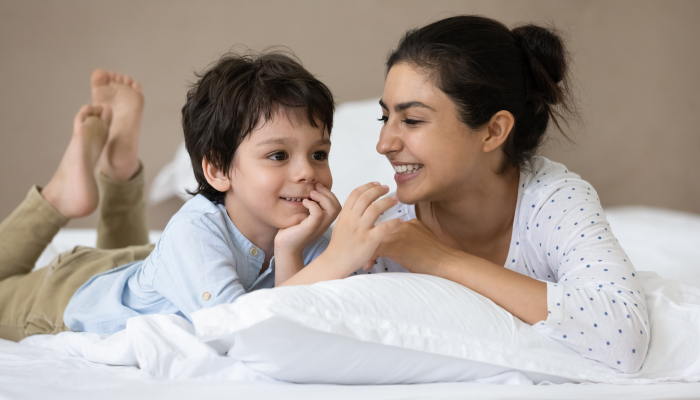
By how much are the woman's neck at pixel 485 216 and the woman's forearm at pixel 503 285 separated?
274 mm

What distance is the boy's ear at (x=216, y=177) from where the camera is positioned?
3.96ft

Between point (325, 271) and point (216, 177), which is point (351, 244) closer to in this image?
point (325, 271)

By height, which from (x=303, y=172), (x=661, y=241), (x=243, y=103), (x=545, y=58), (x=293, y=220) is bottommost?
(x=661, y=241)

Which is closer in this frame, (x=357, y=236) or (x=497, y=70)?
(x=357, y=236)

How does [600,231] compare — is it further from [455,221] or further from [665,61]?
[665,61]

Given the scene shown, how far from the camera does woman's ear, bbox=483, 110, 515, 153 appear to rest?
122cm

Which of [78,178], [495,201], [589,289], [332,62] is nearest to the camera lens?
[589,289]

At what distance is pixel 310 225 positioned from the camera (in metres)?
1.10

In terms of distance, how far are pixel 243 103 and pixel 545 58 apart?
2.18 feet

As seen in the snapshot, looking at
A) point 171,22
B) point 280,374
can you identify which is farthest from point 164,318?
point 171,22

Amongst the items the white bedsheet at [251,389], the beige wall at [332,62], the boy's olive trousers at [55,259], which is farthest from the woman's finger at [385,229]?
the beige wall at [332,62]

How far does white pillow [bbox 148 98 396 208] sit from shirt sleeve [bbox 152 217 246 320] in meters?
0.97

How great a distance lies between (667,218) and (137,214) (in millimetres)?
2173

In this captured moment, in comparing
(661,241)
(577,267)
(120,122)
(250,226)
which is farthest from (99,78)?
(661,241)
